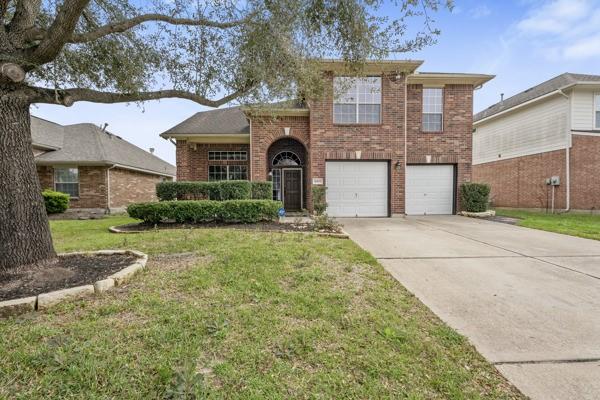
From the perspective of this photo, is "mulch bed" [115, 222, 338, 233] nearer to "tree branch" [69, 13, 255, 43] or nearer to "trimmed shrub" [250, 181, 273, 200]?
"trimmed shrub" [250, 181, 273, 200]

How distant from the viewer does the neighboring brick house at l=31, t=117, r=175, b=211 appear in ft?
46.0

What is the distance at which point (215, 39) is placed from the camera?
512cm

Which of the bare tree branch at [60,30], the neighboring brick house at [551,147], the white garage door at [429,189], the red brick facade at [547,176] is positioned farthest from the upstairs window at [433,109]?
the bare tree branch at [60,30]

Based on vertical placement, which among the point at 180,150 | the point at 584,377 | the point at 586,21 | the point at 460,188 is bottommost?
the point at 584,377

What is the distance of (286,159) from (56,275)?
9968 mm

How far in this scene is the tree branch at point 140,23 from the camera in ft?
12.9

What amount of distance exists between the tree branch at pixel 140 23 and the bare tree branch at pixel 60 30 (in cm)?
38

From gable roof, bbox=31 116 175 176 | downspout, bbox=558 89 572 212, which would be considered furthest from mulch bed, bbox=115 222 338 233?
downspout, bbox=558 89 572 212

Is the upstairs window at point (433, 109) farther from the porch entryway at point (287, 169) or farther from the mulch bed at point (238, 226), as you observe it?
the mulch bed at point (238, 226)

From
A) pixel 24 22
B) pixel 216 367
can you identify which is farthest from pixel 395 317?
pixel 24 22

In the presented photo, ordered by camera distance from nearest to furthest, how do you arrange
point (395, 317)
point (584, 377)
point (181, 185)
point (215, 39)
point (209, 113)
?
point (584, 377), point (395, 317), point (215, 39), point (181, 185), point (209, 113)

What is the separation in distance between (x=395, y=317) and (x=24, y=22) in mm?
5812

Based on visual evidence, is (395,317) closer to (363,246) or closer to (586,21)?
(363,246)

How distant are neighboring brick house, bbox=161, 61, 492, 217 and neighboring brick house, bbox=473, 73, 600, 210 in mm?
4981
